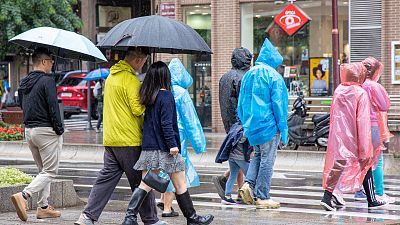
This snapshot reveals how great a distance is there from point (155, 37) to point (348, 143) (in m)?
3.49

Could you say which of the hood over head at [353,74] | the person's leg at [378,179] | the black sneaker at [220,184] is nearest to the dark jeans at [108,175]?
the black sneaker at [220,184]

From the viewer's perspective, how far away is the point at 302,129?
22203 millimetres

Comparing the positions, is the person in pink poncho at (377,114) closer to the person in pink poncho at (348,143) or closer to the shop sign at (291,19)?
the person in pink poncho at (348,143)

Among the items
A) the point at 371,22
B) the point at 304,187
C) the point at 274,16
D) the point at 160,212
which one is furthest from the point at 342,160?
the point at 274,16

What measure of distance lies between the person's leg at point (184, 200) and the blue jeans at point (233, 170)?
2.67 metres

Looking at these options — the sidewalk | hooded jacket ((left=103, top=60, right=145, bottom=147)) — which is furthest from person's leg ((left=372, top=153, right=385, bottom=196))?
hooded jacket ((left=103, top=60, right=145, bottom=147))

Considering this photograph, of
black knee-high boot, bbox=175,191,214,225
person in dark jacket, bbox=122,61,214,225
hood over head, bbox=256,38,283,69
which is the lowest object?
black knee-high boot, bbox=175,191,214,225

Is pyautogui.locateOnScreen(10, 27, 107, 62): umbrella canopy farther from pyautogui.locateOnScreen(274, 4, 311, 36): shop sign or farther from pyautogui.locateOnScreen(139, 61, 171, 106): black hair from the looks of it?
pyautogui.locateOnScreen(274, 4, 311, 36): shop sign

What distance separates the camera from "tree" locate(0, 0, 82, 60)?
35.1m

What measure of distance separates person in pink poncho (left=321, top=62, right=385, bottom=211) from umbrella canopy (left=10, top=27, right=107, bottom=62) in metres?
3.02

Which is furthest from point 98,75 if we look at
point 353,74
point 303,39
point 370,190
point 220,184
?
point 370,190

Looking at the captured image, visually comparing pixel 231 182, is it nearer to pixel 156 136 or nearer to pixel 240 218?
pixel 240 218

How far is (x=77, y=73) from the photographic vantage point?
138 ft

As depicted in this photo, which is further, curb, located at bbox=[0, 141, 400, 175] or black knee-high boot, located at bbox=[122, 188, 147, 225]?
curb, located at bbox=[0, 141, 400, 175]
